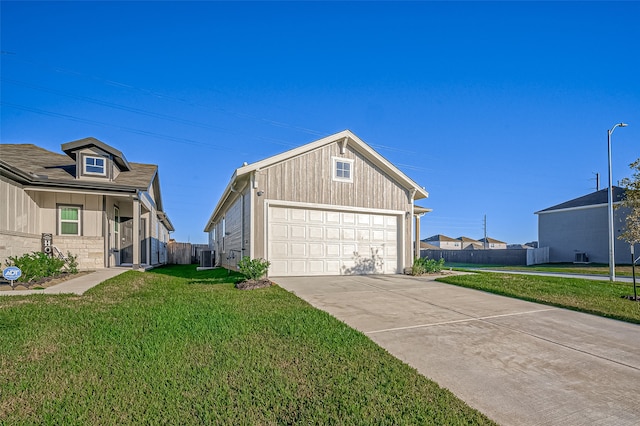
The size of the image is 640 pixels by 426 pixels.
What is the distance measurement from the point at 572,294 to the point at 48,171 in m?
17.2

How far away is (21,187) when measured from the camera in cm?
1024

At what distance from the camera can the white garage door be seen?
10398 mm

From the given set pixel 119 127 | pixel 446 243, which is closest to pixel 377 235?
pixel 119 127

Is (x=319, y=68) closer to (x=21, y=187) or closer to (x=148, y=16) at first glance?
(x=148, y=16)

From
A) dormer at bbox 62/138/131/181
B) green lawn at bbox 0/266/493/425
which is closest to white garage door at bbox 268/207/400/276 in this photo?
green lawn at bbox 0/266/493/425

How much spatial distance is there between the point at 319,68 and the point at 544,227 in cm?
2584

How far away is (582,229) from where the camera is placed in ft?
85.5

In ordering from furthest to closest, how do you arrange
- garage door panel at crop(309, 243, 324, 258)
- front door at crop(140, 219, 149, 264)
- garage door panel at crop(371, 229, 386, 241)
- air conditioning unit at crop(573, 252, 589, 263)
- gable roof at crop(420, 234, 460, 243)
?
gable roof at crop(420, 234, 460, 243) < air conditioning unit at crop(573, 252, 589, 263) < front door at crop(140, 219, 149, 264) < garage door panel at crop(371, 229, 386, 241) < garage door panel at crop(309, 243, 324, 258)

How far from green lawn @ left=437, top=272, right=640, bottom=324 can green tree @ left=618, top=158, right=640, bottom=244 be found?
1564 millimetres

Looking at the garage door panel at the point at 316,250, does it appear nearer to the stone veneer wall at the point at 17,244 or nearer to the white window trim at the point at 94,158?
the white window trim at the point at 94,158

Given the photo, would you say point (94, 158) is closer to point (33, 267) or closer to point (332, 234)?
point (33, 267)

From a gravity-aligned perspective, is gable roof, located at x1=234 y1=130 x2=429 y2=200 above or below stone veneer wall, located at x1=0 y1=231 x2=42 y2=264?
above

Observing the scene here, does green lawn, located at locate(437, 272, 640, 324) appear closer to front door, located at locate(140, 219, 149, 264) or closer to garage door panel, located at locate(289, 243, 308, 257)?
garage door panel, located at locate(289, 243, 308, 257)

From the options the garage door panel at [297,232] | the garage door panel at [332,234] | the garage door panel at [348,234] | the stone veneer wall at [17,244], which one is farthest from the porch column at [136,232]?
the garage door panel at [348,234]
